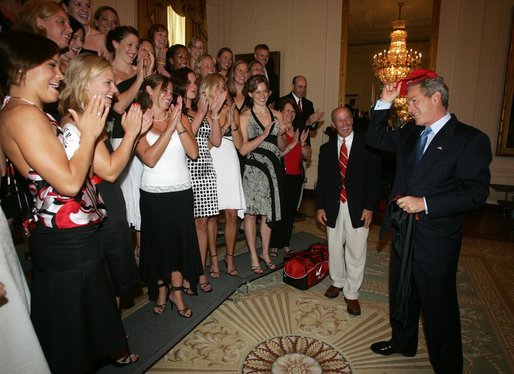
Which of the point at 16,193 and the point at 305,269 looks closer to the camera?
the point at 16,193

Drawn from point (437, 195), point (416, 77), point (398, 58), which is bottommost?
point (437, 195)

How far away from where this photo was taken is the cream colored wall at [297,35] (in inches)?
282

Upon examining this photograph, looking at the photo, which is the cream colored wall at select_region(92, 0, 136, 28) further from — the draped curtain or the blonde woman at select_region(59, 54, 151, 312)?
the blonde woman at select_region(59, 54, 151, 312)

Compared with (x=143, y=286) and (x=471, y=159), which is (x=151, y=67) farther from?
(x=471, y=159)

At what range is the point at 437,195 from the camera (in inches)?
79.7

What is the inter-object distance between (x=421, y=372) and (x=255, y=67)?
11.2ft

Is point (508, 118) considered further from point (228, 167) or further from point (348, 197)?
point (228, 167)

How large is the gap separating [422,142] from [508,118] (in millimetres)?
5422

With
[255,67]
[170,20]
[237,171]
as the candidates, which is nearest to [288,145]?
[237,171]

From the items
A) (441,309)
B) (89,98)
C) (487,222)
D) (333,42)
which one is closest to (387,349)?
(441,309)

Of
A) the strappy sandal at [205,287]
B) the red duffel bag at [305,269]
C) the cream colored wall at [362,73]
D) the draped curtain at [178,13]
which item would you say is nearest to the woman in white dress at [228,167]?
the strappy sandal at [205,287]

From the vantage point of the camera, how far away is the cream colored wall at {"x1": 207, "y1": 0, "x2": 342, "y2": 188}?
716 centimetres

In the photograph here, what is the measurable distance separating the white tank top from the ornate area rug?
116 cm

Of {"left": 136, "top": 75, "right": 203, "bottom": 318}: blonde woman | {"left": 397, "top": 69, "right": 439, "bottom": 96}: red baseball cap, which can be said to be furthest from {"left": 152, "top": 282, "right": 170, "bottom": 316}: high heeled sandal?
{"left": 397, "top": 69, "right": 439, "bottom": 96}: red baseball cap
